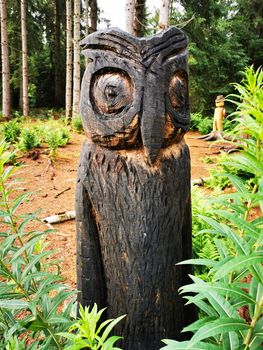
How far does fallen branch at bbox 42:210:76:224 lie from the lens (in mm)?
3890

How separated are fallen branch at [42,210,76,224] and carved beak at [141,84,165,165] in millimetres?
2903

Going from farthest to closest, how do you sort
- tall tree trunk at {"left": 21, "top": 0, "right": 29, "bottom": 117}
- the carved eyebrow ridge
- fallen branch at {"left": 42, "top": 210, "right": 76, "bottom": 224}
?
tall tree trunk at {"left": 21, "top": 0, "right": 29, "bottom": 117} → fallen branch at {"left": 42, "top": 210, "right": 76, "bottom": 224} → the carved eyebrow ridge

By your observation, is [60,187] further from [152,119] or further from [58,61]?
[58,61]

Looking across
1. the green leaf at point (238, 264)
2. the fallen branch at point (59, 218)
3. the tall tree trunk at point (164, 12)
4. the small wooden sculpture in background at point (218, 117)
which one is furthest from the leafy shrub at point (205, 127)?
the green leaf at point (238, 264)

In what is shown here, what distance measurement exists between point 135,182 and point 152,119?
1.07 feet

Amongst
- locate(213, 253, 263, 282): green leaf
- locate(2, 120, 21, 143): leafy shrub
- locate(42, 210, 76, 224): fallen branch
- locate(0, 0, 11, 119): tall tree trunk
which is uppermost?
locate(0, 0, 11, 119): tall tree trunk

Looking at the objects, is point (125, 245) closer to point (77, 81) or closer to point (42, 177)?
point (42, 177)

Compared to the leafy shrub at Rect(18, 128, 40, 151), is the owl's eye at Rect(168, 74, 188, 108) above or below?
above

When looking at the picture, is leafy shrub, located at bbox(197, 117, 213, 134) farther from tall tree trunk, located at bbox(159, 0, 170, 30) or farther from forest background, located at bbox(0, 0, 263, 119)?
tall tree trunk, located at bbox(159, 0, 170, 30)

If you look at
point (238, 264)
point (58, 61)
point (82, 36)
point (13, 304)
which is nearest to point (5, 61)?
point (82, 36)

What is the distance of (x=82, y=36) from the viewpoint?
47.8ft

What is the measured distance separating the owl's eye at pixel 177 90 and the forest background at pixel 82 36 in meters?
8.41

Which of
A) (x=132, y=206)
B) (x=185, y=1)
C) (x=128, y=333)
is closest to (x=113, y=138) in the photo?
(x=132, y=206)

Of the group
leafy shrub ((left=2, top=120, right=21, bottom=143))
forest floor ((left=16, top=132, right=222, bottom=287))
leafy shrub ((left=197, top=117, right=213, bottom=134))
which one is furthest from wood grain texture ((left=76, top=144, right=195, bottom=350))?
leafy shrub ((left=197, top=117, right=213, bottom=134))
